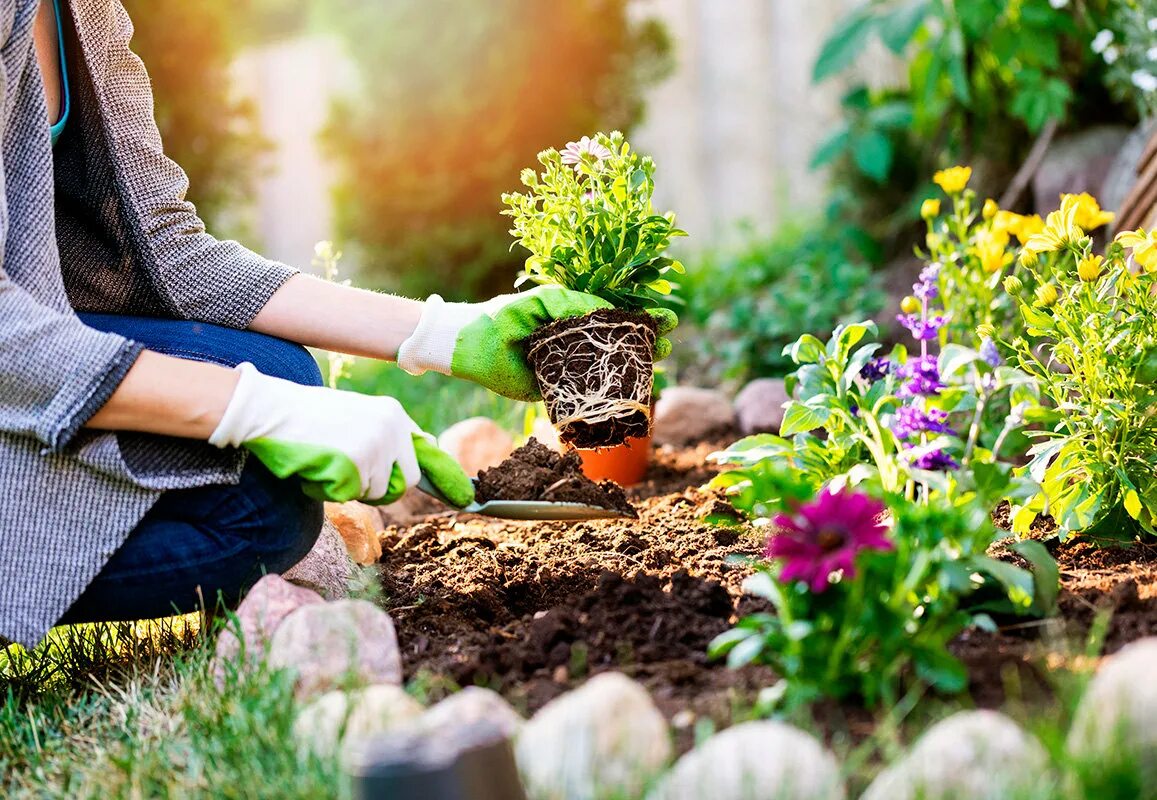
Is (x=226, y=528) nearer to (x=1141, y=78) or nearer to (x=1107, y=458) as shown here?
(x=1107, y=458)

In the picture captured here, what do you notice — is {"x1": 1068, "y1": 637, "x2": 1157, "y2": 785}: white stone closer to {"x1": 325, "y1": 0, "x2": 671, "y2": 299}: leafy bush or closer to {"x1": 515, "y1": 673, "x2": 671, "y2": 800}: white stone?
{"x1": 515, "y1": 673, "x2": 671, "y2": 800}: white stone

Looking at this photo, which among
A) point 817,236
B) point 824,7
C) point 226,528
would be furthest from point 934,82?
point 226,528

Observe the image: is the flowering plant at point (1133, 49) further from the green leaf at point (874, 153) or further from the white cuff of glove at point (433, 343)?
the white cuff of glove at point (433, 343)

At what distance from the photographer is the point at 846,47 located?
427cm

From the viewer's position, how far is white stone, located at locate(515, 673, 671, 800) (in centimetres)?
112

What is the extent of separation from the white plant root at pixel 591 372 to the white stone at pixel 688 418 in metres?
1.44

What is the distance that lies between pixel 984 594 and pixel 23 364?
1.32m

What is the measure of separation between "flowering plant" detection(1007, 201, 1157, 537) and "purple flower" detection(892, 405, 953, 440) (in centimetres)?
30

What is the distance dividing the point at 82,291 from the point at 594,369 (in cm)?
89

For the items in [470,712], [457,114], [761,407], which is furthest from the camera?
[457,114]

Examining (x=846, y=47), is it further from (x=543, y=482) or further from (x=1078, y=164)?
(x=543, y=482)

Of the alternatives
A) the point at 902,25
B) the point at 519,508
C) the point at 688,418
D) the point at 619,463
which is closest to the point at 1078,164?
the point at 902,25

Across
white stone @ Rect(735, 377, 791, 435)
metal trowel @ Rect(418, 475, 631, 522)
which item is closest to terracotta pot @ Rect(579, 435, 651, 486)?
white stone @ Rect(735, 377, 791, 435)

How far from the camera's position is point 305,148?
6.82m
